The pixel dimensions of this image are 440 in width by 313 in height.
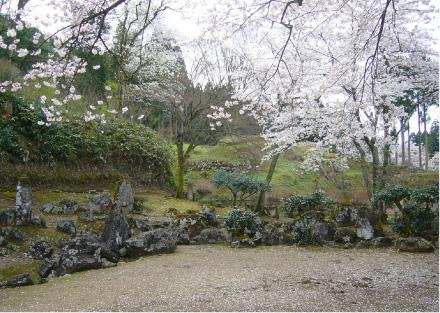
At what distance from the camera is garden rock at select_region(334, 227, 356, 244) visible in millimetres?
7307

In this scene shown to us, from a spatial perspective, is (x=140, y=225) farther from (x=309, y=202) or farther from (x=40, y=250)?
(x=309, y=202)

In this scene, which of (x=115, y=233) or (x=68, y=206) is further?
(x=68, y=206)

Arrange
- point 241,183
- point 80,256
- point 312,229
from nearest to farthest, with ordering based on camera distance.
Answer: point 80,256
point 312,229
point 241,183

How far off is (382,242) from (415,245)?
69 cm

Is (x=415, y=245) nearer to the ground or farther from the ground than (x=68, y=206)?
nearer to the ground

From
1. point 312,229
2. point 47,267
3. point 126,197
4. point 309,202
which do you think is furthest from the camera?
point 126,197

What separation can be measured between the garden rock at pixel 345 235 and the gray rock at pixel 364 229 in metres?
0.12

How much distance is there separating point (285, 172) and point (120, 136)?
32.9ft

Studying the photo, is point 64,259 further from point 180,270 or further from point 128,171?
point 128,171

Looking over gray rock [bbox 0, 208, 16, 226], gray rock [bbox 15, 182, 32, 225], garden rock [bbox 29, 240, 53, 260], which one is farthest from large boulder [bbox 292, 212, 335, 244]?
gray rock [bbox 0, 208, 16, 226]

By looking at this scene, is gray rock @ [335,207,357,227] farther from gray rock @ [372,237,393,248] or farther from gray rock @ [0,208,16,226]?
gray rock @ [0,208,16,226]

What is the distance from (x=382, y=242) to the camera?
23.3 feet

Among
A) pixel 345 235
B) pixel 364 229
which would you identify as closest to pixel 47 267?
pixel 345 235

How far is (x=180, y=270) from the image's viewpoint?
525 cm
